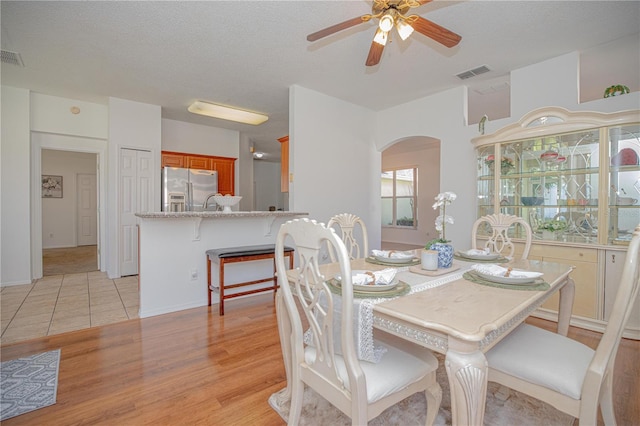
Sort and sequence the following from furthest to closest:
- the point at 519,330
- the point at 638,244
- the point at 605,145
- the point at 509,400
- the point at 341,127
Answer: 1. the point at 341,127
2. the point at 605,145
3. the point at 509,400
4. the point at 519,330
5. the point at 638,244

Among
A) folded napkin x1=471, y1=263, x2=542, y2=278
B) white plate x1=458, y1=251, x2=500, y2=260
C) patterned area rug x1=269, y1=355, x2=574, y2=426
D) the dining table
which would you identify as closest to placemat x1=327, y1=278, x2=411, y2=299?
the dining table

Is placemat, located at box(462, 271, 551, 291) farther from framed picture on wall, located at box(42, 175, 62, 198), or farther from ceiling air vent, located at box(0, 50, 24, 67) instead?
framed picture on wall, located at box(42, 175, 62, 198)

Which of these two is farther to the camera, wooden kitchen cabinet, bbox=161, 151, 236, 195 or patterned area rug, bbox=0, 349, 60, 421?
wooden kitchen cabinet, bbox=161, 151, 236, 195

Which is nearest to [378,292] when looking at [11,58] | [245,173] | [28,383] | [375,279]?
[375,279]

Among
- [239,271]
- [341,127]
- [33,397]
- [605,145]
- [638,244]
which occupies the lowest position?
[33,397]

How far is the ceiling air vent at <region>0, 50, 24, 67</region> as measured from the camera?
320 cm

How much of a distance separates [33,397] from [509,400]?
2.82m

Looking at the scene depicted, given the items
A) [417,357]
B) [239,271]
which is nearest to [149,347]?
[239,271]

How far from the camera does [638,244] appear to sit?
3.46 ft

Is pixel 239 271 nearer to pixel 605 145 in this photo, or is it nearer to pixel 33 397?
pixel 33 397

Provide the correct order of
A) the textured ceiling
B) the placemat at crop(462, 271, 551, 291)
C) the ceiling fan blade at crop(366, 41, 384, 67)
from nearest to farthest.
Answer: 1. the placemat at crop(462, 271, 551, 291)
2. the ceiling fan blade at crop(366, 41, 384, 67)
3. the textured ceiling

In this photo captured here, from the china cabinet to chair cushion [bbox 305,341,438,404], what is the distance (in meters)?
2.43

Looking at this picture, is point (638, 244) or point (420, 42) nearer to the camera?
point (638, 244)

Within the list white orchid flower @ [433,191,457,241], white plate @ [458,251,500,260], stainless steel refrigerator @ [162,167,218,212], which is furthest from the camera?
stainless steel refrigerator @ [162,167,218,212]
